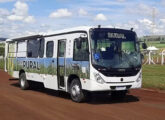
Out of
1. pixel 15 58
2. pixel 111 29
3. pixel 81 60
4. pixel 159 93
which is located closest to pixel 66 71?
pixel 81 60

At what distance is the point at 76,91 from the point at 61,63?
174 centimetres

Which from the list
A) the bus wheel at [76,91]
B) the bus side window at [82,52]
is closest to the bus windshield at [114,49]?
the bus side window at [82,52]

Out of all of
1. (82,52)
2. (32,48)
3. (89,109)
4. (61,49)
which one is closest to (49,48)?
(61,49)

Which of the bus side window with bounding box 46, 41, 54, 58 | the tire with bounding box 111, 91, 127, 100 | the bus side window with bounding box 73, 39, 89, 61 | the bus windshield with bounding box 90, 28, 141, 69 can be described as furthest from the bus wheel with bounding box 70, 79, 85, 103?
the bus side window with bounding box 46, 41, 54, 58

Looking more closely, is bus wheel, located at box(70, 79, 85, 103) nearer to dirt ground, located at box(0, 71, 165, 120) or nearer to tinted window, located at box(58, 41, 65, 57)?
dirt ground, located at box(0, 71, 165, 120)

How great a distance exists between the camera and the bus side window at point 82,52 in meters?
12.9

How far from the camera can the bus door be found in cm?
1450

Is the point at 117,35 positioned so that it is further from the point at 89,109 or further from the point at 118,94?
the point at 89,109

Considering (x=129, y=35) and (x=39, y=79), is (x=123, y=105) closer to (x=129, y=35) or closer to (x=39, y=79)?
(x=129, y=35)

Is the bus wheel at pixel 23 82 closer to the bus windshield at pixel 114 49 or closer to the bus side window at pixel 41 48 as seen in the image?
the bus side window at pixel 41 48

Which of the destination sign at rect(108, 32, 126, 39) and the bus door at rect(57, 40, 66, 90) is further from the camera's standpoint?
the bus door at rect(57, 40, 66, 90)

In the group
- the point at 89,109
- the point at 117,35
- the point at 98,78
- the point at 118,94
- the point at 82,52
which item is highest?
the point at 117,35

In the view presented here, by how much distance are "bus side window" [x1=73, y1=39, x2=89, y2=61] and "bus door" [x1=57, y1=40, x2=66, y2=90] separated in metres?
0.94

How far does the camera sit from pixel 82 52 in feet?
43.2
